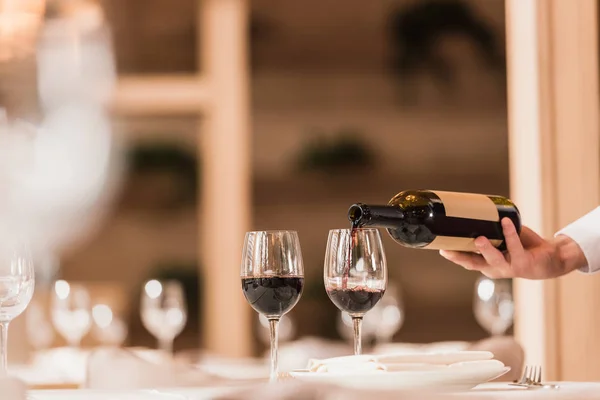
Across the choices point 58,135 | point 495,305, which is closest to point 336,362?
point 495,305

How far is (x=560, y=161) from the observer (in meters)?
2.26

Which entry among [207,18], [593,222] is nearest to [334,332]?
[207,18]

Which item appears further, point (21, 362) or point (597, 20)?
point (21, 362)

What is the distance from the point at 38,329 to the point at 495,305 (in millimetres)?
1723

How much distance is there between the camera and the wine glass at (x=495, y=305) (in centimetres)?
298

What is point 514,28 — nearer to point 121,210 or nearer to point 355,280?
point 355,280

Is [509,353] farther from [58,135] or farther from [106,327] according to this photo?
[58,135]

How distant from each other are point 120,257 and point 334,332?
1.42 meters

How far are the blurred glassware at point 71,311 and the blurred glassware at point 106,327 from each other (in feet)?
0.44

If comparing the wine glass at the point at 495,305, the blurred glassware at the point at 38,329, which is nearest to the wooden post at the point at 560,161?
the wine glass at the point at 495,305

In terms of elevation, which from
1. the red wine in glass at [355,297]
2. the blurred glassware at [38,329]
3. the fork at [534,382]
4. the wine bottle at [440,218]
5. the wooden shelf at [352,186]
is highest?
the wooden shelf at [352,186]

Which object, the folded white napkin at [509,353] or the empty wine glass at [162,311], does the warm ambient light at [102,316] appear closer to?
the empty wine glass at [162,311]

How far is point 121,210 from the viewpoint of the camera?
240 inches

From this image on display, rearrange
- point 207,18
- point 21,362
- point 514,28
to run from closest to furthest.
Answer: point 514,28
point 21,362
point 207,18
